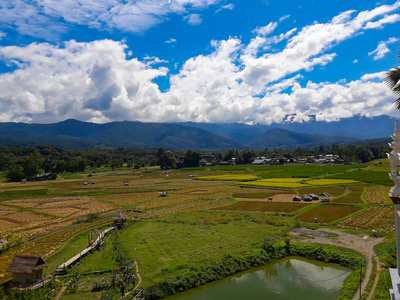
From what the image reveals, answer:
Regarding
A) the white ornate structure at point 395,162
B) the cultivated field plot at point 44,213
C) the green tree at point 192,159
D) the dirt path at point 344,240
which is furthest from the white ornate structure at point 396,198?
the green tree at point 192,159

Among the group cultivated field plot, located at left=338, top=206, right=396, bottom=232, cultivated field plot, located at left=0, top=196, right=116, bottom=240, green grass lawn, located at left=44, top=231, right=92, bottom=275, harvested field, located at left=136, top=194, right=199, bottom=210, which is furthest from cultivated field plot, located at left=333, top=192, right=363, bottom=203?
green grass lawn, located at left=44, top=231, right=92, bottom=275

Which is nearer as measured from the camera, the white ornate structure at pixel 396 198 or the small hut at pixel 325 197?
the white ornate structure at pixel 396 198

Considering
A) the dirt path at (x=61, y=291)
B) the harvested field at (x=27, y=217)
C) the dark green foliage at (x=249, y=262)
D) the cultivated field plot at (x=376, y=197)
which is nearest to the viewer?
the dirt path at (x=61, y=291)

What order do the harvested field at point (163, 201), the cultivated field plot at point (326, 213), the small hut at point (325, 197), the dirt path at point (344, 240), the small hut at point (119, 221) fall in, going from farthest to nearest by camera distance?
1. the harvested field at point (163, 201)
2. the small hut at point (325, 197)
3. the cultivated field plot at point (326, 213)
4. the small hut at point (119, 221)
5. the dirt path at point (344, 240)

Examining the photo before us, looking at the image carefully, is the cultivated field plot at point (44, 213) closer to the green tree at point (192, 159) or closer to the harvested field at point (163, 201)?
the harvested field at point (163, 201)

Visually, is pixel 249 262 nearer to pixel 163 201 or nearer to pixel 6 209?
pixel 163 201

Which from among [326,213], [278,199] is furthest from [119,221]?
[278,199]

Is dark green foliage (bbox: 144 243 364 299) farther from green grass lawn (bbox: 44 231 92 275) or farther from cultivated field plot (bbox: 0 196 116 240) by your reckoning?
cultivated field plot (bbox: 0 196 116 240)
